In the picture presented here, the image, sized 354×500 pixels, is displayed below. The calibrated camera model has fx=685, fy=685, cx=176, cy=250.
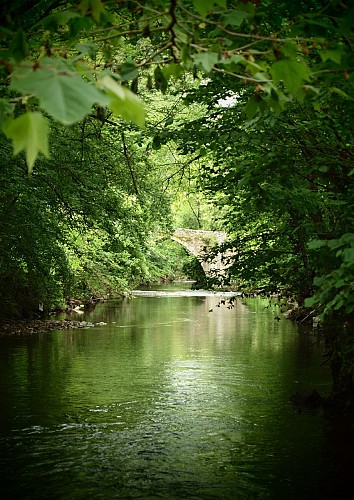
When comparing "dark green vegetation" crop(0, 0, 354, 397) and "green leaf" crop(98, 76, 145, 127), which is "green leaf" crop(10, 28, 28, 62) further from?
"green leaf" crop(98, 76, 145, 127)

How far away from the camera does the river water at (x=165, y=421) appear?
8172mm

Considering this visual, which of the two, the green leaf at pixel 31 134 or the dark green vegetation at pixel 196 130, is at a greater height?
the dark green vegetation at pixel 196 130

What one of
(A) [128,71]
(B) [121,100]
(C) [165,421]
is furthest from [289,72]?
(C) [165,421]

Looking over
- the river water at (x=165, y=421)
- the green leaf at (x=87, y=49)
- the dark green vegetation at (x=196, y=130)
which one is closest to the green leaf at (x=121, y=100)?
the dark green vegetation at (x=196, y=130)

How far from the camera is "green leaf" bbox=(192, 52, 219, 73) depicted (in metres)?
2.58

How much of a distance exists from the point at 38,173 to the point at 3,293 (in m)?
Result: 8.88

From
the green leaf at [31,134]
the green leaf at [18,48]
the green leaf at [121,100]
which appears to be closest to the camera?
the green leaf at [31,134]

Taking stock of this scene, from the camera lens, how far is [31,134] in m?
1.78

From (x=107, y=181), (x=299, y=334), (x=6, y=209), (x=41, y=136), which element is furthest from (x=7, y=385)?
(x=41, y=136)

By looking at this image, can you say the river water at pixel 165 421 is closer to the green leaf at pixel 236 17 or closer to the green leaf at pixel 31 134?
the green leaf at pixel 236 17

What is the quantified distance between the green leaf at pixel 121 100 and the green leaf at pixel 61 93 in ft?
0.58

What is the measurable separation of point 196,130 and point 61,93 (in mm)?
7761

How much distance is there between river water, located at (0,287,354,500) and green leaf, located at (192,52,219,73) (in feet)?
20.0

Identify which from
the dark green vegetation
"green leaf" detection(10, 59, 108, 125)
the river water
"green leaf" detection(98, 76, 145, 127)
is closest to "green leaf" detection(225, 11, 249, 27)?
the dark green vegetation
